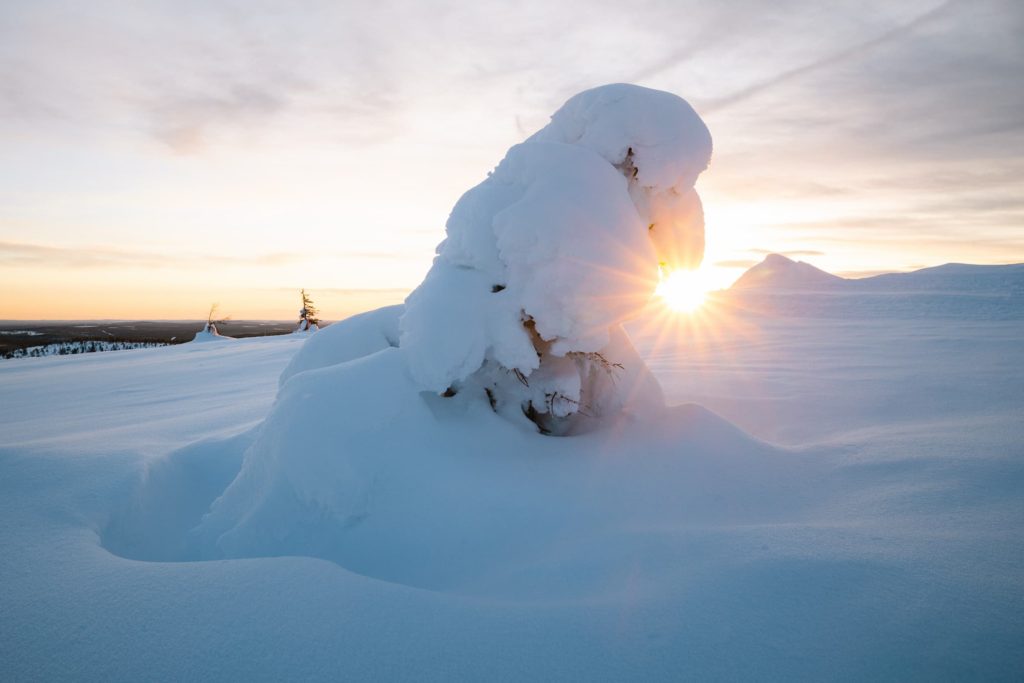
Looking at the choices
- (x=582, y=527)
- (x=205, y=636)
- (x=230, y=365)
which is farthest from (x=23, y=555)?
(x=230, y=365)

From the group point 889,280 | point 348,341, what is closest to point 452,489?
point 348,341

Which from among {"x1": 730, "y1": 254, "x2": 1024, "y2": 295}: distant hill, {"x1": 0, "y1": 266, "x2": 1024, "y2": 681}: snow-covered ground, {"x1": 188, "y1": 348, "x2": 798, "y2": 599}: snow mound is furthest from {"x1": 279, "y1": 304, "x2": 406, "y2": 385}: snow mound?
{"x1": 730, "y1": 254, "x2": 1024, "y2": 295}: distant hill

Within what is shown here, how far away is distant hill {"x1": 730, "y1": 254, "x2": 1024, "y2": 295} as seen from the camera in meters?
16.4

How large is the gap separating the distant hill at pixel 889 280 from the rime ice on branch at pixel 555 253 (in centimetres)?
1732

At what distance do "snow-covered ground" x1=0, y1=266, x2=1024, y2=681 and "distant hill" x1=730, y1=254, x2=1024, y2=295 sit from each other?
1341 centimetres

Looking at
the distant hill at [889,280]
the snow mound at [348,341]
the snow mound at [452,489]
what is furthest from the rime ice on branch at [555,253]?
the distant hill at [889,280]

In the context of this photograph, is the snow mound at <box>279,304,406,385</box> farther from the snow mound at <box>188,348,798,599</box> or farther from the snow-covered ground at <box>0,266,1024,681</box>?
the snow mound at <box>188,348,798,599</box>

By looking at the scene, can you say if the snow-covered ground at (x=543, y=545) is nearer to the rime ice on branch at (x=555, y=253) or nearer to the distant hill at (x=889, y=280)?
the rime ice on branch at (x=555, y=253)

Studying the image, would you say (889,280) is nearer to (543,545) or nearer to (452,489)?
(543,545)

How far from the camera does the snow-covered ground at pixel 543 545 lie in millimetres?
2061

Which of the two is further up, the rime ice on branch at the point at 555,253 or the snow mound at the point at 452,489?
the rime ice on branch at the point at 555,253

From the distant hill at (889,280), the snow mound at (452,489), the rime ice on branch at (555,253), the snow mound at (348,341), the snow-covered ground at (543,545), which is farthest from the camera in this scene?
the distant hill at (889,280)

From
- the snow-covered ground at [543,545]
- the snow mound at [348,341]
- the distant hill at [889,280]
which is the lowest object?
the snow-covered ground at [543,545]

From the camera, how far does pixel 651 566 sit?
272cm
